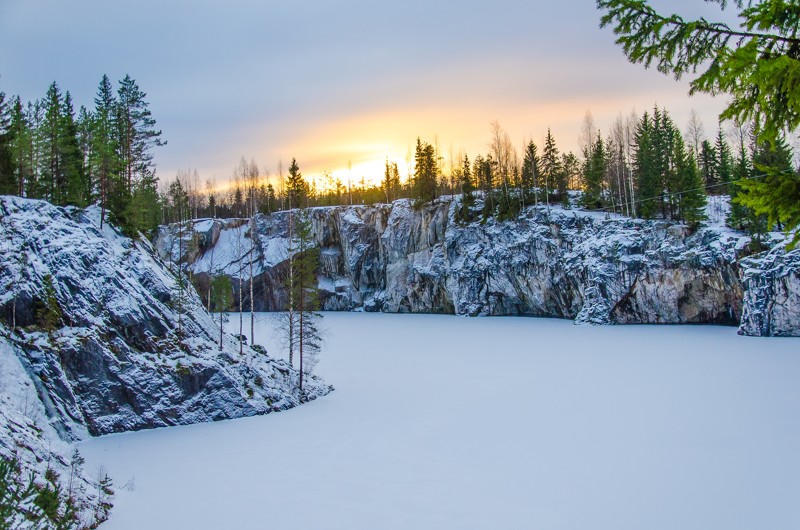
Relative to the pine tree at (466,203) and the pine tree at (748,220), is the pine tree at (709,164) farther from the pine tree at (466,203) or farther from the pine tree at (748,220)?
the pine tree at (466,203)

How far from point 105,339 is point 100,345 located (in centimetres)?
39

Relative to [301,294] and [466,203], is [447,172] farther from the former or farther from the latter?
[301,294]

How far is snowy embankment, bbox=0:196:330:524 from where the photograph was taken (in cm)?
1611

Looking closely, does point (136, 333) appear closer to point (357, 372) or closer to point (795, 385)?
point (357, 372)

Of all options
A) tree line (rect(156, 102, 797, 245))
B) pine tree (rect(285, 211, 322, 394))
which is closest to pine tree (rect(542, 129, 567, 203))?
tree line (rect(156, 102, 797, 245))

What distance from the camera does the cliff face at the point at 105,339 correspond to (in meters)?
16.6

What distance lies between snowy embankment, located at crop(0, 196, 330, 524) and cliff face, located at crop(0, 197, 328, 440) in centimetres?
4

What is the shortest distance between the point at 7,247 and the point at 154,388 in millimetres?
8188

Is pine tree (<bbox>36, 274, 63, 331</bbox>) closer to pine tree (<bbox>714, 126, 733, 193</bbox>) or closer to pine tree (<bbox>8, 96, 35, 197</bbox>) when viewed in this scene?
pine tree (<bbox>8, 96, 35, 197</bbox>)

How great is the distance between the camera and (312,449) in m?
14.9

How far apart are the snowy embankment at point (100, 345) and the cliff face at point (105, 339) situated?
0.12 ft

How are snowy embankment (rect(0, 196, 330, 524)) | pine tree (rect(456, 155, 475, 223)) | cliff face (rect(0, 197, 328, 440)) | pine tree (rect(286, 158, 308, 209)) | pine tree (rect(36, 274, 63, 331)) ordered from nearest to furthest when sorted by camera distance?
snowy embankment (rect(0, 196, 330, 524)) → cliff face (rect(0, 197, 328, 440)) → pine tree (rect(36, 274, 63, 331)) → pine tree (rect(456, 155, 475, 223)) → pine tree (rect(286, 158, 308, 209))

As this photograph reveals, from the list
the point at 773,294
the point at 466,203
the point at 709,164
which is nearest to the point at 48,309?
the point at 773,294

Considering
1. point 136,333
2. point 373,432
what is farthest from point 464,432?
point 136,333
